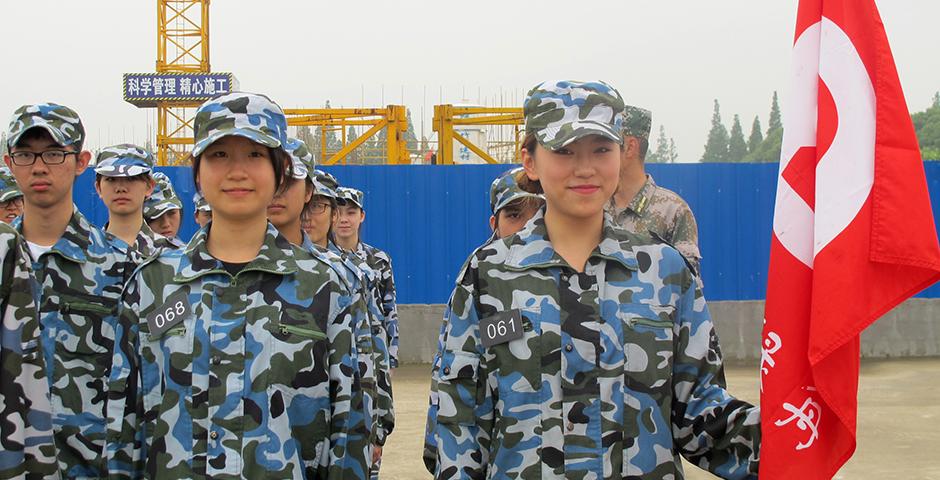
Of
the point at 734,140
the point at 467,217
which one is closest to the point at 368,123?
the point at 467,217

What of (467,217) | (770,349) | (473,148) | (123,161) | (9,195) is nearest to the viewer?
(770,349)

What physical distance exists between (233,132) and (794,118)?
1.56m

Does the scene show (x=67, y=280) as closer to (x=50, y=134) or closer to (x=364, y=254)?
(x=50, y=134)

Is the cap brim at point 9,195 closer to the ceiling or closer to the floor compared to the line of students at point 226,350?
closer to the ceiling

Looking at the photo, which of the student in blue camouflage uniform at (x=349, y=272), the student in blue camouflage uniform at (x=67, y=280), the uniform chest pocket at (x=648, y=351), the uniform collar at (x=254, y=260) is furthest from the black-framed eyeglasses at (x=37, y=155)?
the uniform chest pocket at (x=648, y=351)

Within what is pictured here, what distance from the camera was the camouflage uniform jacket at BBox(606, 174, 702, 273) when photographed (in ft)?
15.2

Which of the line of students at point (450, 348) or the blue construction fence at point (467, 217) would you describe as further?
the blue construction fence at point (467, 217)

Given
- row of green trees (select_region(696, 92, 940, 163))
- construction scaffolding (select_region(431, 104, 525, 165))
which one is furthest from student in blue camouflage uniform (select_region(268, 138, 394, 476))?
row of green trees (select_region(696, 92, 940, 163))

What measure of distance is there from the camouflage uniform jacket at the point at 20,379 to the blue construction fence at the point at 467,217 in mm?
8946

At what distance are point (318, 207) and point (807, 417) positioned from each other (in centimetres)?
311

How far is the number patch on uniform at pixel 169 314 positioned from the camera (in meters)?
2.62

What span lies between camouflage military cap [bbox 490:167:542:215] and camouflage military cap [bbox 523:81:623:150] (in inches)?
65.5

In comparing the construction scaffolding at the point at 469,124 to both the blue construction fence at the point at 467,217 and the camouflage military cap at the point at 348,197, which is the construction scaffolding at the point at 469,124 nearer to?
the blue construction fence at the point at 467,217

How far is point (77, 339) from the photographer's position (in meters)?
3.46
